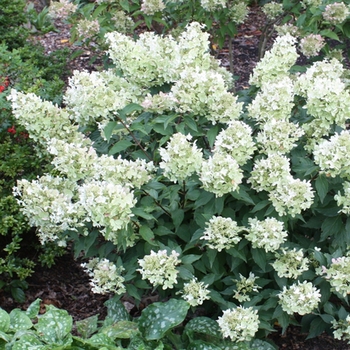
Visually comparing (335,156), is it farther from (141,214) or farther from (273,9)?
(273,9)

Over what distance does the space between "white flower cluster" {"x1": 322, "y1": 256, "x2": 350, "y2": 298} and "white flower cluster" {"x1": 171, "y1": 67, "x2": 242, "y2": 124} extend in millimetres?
870

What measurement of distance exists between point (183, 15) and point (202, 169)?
274 cm

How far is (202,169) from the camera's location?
2518mm

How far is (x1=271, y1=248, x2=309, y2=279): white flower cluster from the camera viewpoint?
2.77m

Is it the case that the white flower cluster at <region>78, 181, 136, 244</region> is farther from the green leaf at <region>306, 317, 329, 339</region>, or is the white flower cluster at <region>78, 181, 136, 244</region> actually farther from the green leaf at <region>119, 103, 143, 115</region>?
the green leaf at <region>306, 317, 329, 339</region>

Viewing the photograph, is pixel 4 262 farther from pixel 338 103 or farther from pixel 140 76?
pixel 338 103

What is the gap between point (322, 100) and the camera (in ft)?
9.00

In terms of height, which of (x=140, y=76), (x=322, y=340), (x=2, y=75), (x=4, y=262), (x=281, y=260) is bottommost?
(x=322, y=340)

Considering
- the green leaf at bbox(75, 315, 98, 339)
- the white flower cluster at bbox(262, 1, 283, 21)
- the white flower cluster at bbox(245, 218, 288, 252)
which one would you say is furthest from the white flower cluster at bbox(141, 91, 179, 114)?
the white flower cluster at bbox(262, 1, 283, 21)

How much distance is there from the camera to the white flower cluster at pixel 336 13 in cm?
395

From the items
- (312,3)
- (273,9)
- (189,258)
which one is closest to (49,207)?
(189,258)

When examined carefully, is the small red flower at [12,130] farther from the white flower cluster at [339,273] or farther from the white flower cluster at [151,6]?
the white flower cluster at [339,273]

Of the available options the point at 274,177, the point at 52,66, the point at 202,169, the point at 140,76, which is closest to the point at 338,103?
the point at 274,177

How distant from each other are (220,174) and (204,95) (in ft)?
1.61
